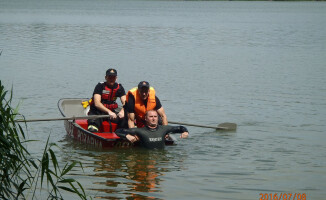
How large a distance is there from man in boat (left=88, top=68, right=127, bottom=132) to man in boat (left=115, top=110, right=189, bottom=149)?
1157mm

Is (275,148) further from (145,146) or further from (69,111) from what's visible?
(69,111)

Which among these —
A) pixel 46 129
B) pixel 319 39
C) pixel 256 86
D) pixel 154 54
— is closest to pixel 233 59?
pixel 154 54

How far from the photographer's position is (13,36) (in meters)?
43.7

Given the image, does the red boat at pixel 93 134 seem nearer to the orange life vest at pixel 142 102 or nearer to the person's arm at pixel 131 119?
the person's arm at pixel 131 119

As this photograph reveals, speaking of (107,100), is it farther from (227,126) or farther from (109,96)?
(227,126)

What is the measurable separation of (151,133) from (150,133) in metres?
0.02

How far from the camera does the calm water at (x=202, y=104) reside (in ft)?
35.8

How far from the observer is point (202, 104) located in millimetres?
19188

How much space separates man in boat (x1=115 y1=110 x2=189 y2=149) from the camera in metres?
11.8

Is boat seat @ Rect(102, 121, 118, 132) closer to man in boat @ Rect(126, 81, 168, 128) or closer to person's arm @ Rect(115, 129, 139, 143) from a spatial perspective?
man in boat @ Rect(126, 81, 168, 128)
